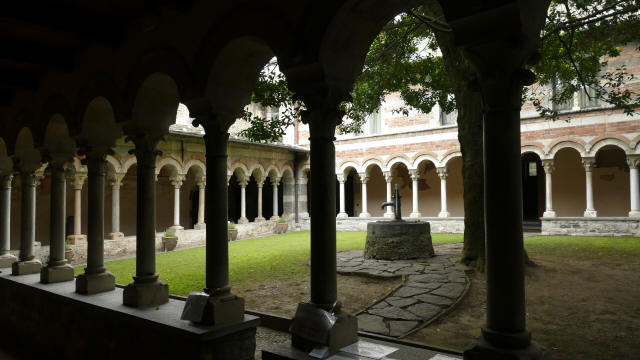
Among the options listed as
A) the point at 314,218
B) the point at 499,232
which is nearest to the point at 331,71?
the point at 314,218

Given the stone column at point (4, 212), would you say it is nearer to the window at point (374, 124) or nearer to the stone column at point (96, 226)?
the stone column at point (96, 226)

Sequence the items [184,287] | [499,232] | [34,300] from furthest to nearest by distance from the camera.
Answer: [184,287] → [34,300] → [499,232]

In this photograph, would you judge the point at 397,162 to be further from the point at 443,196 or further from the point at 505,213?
the point at 505,213

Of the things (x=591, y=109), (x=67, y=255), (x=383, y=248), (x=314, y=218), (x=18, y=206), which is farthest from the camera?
(x=591, y=109)

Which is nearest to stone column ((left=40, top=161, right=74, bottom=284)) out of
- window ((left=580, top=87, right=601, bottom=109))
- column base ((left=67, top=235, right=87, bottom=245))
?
column base ((left=67, top=235, right=87, bottom=245))

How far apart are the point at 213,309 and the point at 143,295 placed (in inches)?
44.2

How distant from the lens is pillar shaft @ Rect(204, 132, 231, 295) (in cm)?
351

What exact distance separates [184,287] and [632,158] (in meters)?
13.8

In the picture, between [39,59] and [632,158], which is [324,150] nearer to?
[39,59]

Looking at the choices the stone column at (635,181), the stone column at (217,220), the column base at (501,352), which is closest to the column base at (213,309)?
the stone column at (217,220)

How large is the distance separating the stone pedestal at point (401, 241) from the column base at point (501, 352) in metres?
6.12

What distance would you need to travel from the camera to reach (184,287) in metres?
6.98

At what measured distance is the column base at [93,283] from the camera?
4603 millimetres

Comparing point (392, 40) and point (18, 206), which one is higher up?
point (392, 40)
